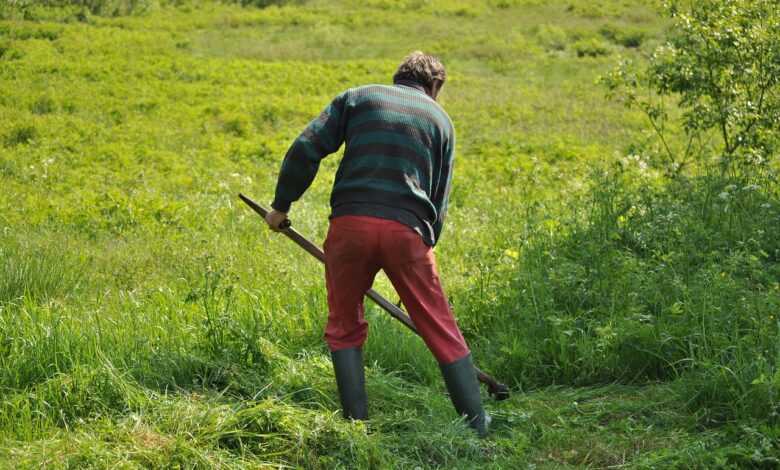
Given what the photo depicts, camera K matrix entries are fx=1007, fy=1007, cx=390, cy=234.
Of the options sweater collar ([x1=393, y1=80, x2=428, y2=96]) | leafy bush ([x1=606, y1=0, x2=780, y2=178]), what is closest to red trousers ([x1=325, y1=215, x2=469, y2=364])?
sweater collar ([x1=393, y1=80, x2=428, y2=96])

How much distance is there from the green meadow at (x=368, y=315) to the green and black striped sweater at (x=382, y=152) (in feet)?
3.36

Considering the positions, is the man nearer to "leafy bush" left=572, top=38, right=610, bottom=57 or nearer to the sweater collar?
the sweater collar

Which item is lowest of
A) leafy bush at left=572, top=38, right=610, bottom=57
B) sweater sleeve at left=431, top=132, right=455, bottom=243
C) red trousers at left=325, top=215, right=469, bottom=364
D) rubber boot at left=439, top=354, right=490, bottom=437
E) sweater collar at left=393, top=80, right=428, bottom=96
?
leafy bush at left=572, top=38, right=610, bottom=57

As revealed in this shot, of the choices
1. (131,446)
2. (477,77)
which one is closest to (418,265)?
(131,446)

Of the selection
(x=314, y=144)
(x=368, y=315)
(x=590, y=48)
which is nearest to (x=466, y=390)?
(x=314, y=144)

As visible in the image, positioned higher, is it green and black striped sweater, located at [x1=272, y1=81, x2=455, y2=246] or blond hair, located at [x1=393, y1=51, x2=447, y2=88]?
blond hair, located at [x1=393, y1=51, x2=447, y2=88]

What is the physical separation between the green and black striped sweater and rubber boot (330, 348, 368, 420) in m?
0.68

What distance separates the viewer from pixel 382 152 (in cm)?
475

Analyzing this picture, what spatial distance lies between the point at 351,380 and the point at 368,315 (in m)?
1.56

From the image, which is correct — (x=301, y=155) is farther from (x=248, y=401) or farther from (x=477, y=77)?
(x=477, y=77)

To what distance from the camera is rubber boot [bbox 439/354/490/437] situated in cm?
490

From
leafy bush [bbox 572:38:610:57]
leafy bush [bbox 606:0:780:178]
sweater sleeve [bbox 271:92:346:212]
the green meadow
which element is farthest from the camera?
leafy bush [bbox 572:38:610:57]

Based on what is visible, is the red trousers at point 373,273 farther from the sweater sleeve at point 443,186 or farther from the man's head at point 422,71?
the man's head at point 422,71

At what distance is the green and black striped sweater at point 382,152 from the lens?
4.75 meters
